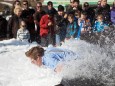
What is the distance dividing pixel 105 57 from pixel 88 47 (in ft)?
3.59

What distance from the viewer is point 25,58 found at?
6688mm

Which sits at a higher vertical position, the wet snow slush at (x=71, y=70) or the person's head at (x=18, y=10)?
the person's head at (x=18, y=10)

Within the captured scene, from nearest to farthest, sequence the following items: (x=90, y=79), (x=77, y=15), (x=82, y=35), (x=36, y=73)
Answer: (x=90, y=79) → (x=36, y=73) → (x=82, y=35) → (x=77, y=15)

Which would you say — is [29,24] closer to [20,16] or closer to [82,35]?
[20,16]

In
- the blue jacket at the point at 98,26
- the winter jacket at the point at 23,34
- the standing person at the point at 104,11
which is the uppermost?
the standing person at the point at 104,11

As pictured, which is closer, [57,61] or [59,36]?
[57,61]

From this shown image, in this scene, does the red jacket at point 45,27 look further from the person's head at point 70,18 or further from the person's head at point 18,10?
the person's head at point 18,10

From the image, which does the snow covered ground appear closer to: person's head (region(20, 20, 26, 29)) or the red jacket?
person's head (region(20, 20, 26, 29))

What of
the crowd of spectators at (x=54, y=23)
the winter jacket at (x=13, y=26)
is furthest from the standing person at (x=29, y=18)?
the winter jacket at (x=13, y=26)

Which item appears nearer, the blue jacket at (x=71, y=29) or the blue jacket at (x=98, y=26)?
the blue jacket at (x=98, y=26)

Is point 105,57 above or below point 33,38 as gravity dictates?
above

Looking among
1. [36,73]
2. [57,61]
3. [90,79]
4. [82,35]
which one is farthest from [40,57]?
[82,35]

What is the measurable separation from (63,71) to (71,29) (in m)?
5.26

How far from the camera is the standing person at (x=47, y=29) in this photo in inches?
415
